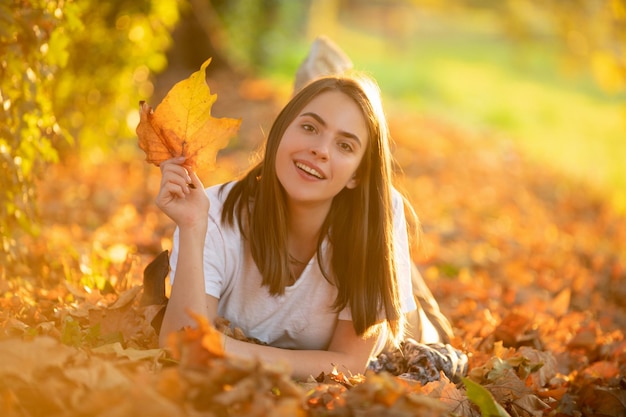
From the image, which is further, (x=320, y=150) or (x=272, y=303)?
(x=272, y=303)

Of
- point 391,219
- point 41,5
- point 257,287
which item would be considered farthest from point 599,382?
point 41,5

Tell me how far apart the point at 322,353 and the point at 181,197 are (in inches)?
30.4

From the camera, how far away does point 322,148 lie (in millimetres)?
2568

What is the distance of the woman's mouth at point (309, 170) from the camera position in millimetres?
2596

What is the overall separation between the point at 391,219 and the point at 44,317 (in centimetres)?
132

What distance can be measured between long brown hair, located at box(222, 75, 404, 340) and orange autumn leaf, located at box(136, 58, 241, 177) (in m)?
0.42

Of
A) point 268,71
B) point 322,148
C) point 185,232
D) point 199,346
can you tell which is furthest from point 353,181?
point 268,71

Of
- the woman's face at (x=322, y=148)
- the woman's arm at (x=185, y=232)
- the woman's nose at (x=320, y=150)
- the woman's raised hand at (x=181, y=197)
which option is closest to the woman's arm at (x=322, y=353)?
the woman's arm at (x=185, y=232)

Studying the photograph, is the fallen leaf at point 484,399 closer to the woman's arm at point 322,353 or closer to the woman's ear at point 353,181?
the woman's arm at point 322,353

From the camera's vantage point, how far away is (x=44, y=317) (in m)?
2.50

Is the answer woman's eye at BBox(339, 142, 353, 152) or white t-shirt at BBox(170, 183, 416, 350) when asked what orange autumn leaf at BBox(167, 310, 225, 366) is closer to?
white t-shirt at BBox(170, 183, 416, 350)

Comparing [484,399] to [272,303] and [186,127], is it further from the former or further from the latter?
[186,127]

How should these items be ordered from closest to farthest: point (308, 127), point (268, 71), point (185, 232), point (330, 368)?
point (185, 232) → point (330, 368) → point (308, 127) → point (268, 71)

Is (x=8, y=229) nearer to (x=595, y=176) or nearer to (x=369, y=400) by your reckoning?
(x=369, y=400)
